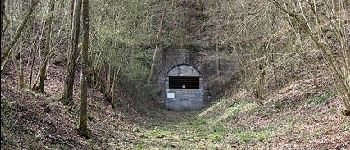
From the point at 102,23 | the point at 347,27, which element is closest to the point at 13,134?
the point at 347,27

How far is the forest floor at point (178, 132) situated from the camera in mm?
10961

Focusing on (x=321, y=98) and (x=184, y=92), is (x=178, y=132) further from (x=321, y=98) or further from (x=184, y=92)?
(x=184, y=92)

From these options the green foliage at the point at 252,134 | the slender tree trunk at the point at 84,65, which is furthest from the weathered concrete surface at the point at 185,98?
the slender tree trunk at the point at 84,65

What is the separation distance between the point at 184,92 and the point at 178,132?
685 inches

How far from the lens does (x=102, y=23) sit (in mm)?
19562

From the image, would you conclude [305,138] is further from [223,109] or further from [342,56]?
[223,109]

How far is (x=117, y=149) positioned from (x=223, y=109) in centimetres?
1429

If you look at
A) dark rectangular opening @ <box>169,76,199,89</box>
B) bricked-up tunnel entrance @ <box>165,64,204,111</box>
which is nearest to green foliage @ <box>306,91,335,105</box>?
bricked-up tunnel entrance @ <box>165,64,204,111</box>

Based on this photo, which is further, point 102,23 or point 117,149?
point 102,23

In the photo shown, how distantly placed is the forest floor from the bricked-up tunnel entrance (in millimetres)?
13103

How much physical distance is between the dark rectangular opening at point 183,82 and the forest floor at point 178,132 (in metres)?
15.4

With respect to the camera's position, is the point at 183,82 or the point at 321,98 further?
the point at 183,82

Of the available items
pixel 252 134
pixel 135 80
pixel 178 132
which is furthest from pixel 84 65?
pixel 135 80

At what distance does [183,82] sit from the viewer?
40031mm
